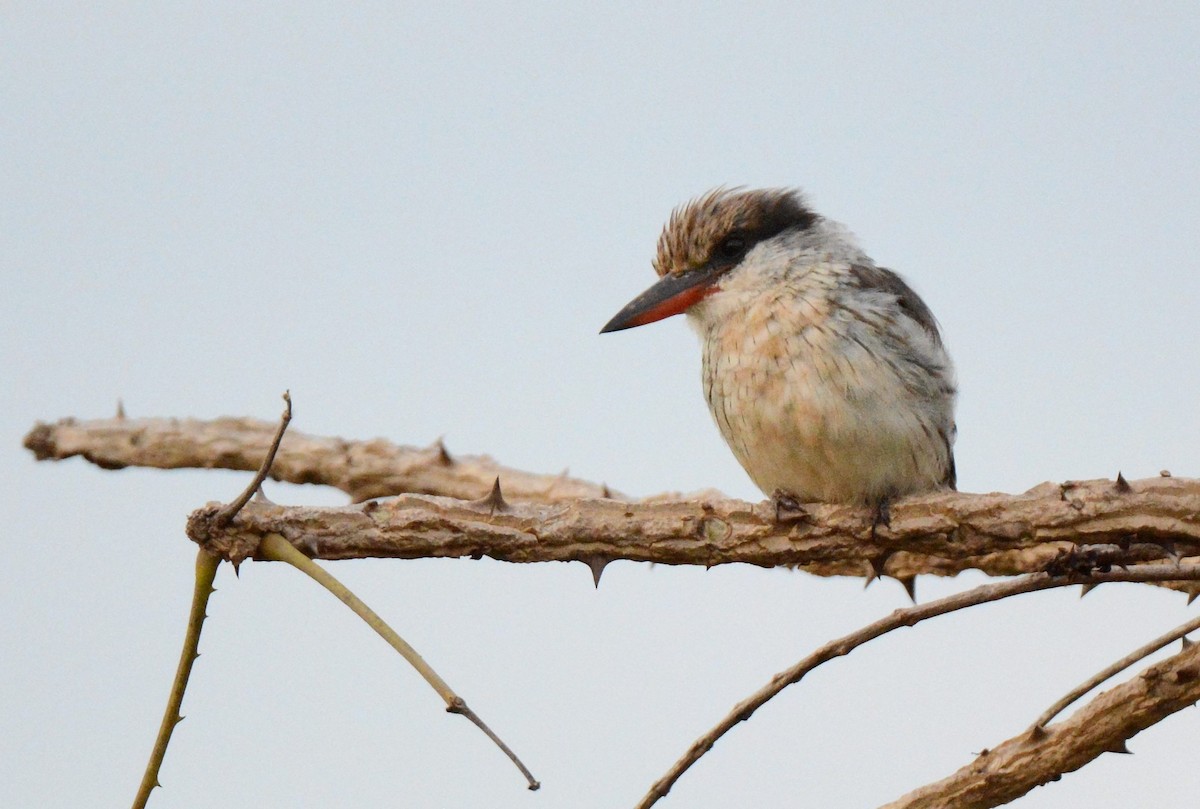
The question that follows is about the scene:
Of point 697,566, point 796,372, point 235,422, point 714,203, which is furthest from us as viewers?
point 235,422

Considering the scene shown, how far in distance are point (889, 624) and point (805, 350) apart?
1.28m

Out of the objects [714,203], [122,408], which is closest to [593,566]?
[714,203]

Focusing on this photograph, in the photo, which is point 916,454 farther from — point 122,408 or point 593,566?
point 122,408

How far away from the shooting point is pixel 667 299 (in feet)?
12.7

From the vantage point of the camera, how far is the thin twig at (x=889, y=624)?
7.16 feet

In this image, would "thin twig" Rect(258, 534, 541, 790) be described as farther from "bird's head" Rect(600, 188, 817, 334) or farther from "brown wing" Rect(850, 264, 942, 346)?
"brown wing" Rect(850, 264, 942, 346)

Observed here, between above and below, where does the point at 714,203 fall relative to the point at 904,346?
above

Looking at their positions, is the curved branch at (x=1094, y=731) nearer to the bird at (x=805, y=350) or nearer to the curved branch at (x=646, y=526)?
the curved branch at (x=646, y=526)

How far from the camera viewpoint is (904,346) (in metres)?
3.52

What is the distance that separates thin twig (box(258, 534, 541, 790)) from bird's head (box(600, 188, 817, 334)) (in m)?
1.68

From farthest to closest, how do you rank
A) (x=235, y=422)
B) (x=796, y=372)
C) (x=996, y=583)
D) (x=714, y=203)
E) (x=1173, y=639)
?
(x=235, y=422) < (x=714, y=203) < (x=796, y=372) < (x=1173, y=639) < (x=996, y=583)

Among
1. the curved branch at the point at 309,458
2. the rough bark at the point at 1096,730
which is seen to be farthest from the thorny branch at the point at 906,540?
the curved branch at the point at 309,458

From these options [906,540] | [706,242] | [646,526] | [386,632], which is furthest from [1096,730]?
[706,242]

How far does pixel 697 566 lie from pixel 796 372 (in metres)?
0.87
